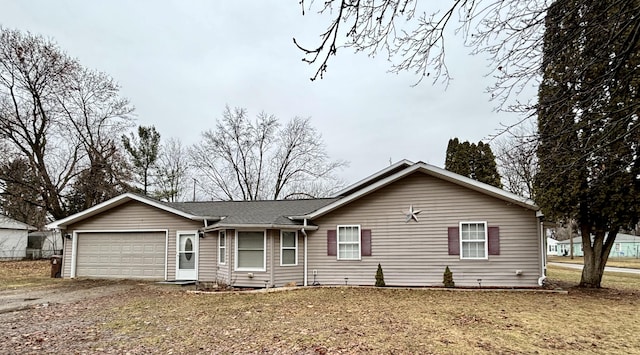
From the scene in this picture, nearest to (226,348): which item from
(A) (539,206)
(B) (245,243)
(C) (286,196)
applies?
(B) (245,243)

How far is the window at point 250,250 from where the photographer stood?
562 inches

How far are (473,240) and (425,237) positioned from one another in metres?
1.50

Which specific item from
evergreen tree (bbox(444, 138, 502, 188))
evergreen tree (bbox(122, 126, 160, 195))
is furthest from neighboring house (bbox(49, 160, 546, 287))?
evergreen tree (bbox(122, 126, 160, 195))

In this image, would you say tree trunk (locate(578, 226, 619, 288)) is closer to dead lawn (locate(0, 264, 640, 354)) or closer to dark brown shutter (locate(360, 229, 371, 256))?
dead lawn (locate(0, 264, 640, 354))

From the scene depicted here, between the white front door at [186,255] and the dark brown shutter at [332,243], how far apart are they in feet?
16.5

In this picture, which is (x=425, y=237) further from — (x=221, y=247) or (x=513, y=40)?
(x=513, y=40)

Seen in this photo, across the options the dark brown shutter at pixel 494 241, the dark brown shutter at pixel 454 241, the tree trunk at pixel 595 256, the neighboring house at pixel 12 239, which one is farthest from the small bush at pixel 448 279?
the neighboring house at pixel 12 239

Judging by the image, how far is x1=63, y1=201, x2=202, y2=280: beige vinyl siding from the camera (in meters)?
16.2

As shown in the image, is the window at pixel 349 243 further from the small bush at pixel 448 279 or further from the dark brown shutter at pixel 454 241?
the dark brown shutter at pixel 454 241

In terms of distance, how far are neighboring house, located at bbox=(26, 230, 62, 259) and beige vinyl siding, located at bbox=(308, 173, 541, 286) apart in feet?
87.9

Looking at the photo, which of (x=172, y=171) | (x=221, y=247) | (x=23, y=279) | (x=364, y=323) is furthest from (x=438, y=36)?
(x=172, y=171)

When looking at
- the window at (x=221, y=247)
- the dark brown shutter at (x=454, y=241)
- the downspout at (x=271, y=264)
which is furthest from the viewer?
the window at (x=221, y=247)

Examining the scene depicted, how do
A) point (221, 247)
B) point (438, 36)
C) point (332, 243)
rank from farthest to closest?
point (221, 247) < point (332, 243) < point (438, 36)

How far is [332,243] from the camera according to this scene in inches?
584
